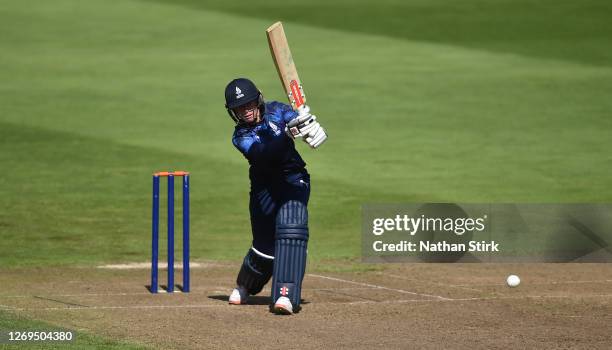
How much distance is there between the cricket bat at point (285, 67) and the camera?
10336mm

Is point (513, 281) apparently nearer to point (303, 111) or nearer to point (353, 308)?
point (353, 308)

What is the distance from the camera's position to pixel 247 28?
98.0 feet

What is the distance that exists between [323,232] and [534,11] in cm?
1618

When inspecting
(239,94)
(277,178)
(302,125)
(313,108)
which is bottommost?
(277,178)

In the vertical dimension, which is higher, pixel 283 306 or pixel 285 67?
pixel 285 67

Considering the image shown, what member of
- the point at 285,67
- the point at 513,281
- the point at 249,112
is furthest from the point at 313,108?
the point at 249,112

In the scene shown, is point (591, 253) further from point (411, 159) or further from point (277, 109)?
point (411, 159)


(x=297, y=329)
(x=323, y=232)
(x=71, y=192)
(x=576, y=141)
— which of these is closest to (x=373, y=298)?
(x=297, y=329)

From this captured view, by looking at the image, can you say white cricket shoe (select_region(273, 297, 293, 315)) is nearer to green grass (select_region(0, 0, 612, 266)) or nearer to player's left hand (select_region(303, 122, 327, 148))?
player's left hand (select_region(303, 122, 327, 148))

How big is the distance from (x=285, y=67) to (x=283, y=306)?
195cm

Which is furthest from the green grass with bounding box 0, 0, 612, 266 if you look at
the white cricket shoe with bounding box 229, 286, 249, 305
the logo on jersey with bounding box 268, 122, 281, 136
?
the logo on jersey with bounding box 268, 122, 281, 136

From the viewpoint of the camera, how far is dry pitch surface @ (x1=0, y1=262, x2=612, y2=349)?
364 inches

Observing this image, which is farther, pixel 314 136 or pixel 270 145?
pixel 270 145

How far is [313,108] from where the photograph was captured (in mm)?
23172
